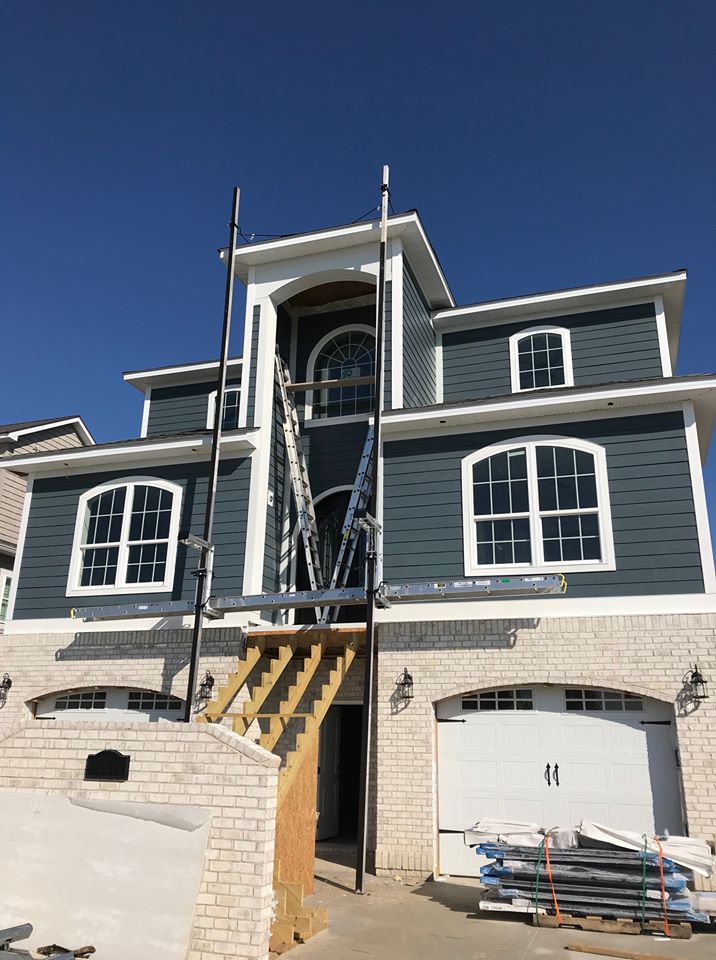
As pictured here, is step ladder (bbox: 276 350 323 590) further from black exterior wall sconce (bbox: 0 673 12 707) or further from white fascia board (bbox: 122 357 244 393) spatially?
black exterior wall sconce (bbox: 0 673 12 707)

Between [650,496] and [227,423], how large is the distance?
29.7ft

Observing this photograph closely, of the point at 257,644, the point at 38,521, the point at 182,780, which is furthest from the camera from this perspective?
the point at 38,521

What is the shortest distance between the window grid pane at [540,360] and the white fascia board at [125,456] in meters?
5.34

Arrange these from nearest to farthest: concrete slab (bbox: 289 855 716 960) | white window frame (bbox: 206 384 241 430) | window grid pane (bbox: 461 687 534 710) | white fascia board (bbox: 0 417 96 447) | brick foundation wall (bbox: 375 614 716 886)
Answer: concrete slab (bbox: 289 855 716 960), brick foundation wall (bbox: 375 614 716 886), window grid pane (bbox: 461 687 534 710), white window frame (bbox: 206 384 241 430), white fascia board (bbox: 0 417 96 447)

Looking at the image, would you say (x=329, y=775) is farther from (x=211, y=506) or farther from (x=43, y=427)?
(x=43, y=427)

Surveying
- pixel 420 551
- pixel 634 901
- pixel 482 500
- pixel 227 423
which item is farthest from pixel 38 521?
pixel 634 901

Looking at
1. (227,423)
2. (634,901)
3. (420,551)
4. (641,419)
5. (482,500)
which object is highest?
(227,423)

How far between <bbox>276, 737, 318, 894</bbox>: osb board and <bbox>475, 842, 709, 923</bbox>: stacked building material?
1880 mm

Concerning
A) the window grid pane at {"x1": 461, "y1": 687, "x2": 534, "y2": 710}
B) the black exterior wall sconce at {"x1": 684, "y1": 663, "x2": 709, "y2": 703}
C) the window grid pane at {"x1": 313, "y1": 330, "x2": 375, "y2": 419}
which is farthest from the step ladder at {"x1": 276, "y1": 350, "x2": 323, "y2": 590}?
the black exterior wall sconce at {"x1": 684, "y1": 663, "x2": 709, "y2": 703}

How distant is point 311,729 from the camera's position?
27.9ft

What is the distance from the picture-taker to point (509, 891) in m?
7.89

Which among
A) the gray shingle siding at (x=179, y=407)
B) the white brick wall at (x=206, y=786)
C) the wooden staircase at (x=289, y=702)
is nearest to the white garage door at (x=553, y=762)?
the wooden staircase at (x=289, y=702)

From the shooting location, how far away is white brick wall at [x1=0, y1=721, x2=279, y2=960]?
575 cm

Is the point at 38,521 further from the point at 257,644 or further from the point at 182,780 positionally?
the point at 182,780
